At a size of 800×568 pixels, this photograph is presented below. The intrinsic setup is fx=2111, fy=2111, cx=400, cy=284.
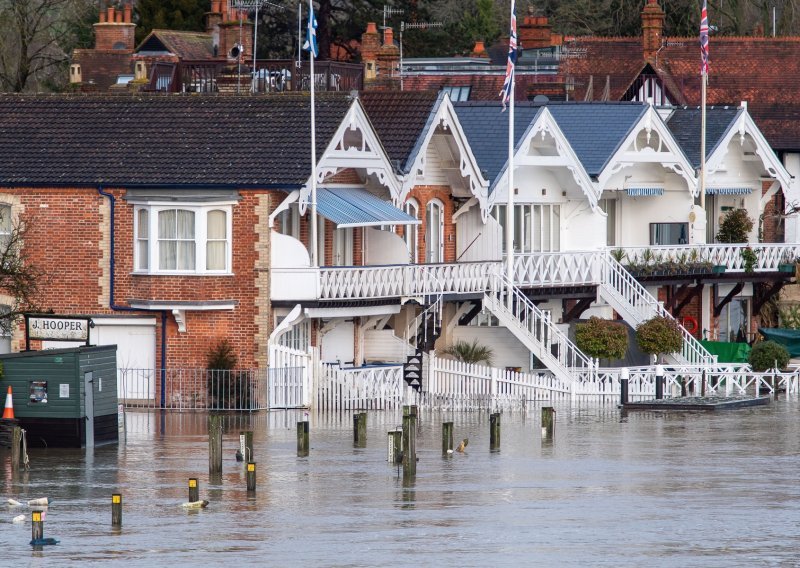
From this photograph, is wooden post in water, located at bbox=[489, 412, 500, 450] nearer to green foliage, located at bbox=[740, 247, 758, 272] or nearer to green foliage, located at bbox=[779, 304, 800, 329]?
green foliage, located at bbox=[740, 247, 758, 272]

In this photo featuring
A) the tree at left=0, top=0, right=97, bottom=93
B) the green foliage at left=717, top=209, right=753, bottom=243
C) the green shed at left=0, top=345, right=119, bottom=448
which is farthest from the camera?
the tree at left=0, top=0, right=97, bottom=93

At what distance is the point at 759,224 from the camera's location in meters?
67.1

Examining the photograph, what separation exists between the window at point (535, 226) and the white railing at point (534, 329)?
164 inches

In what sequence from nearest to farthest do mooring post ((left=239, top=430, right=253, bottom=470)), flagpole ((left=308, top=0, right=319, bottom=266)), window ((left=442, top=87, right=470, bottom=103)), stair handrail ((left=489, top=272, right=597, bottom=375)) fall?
mooring post ((left=239, top=430, right=253, bottom=470)) → flagpole ((left=308, top=0, right=319, bottom=266)) → stair handrail ((left=489, top=272, right=597, bottom=375)) → window ((left=442, top=87, right=470, bottom=103))

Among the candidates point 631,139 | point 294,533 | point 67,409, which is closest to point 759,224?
point 631,139

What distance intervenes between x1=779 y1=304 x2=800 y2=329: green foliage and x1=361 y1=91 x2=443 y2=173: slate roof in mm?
17770

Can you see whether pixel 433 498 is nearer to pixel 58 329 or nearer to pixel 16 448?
pixel 16 448

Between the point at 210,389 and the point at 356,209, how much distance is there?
568 cm

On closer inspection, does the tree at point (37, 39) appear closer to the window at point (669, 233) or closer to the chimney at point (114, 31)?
the chimney at point (114, 31)

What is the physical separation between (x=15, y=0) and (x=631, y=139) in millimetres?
33006

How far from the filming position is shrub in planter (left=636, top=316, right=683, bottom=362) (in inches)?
2174

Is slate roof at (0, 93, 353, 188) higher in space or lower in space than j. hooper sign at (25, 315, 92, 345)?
higher

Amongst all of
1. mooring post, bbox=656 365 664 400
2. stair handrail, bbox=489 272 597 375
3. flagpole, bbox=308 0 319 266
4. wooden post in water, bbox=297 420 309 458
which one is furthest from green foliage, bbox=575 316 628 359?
wooden post in water, bbox=297 420 309 458

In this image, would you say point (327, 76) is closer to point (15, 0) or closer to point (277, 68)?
point (277, 68)
